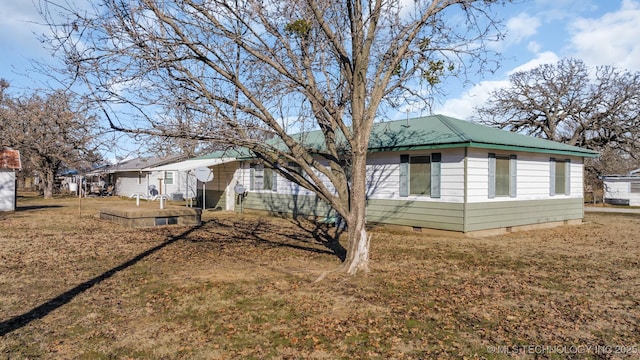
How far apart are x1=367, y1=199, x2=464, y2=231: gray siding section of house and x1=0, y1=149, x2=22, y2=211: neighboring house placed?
53.1 ft

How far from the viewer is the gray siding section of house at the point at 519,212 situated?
12.5m

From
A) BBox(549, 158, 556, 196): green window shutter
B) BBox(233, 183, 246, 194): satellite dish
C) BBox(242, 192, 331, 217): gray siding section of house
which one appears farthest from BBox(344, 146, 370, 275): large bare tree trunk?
BBox(233, 183, 246, 194): satellite dish

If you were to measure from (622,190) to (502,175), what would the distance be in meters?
23.0

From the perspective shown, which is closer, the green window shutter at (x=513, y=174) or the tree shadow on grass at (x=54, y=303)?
the tree shadow on grass at (x=54, y=303)

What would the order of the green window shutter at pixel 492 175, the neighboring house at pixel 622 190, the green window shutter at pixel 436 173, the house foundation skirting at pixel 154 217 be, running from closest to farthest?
the green window shutter at pixel 436 173
the green window shutter at pixel 492 175
the house foundation skirting at pixel 154 217
the neighboring house at pixel 622 190

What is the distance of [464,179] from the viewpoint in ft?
40.0

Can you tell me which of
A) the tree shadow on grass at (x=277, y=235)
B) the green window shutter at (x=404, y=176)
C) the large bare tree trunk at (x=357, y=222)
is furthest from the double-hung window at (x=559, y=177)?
the large bare tree trunk at (x=357, y=222)

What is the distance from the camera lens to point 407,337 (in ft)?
15.2

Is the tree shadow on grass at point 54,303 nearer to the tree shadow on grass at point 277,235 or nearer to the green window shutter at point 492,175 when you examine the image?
the tree shadow on grass at point 277,235

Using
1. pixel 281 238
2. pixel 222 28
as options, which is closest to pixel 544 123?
pixel 281 238

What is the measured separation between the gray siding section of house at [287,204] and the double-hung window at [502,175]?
5901mm

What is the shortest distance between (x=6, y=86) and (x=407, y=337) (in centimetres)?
3354

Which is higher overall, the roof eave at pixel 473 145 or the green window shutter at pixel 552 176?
the roof eave at pixel 473 145

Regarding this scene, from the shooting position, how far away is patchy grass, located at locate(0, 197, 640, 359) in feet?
14.4
